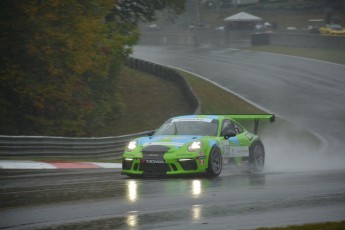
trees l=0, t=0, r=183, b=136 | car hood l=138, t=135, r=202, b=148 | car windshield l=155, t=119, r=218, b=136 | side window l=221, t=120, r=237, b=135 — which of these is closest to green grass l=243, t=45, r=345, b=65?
trees l=0, t=0, r=183, b=136

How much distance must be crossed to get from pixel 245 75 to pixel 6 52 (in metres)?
21.8

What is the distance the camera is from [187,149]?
14.4 metres

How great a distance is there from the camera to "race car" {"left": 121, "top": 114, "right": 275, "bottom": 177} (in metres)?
14.3

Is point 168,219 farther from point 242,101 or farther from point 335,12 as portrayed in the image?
point 335,12

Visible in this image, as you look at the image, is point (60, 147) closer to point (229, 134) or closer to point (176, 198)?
point (229, 134)

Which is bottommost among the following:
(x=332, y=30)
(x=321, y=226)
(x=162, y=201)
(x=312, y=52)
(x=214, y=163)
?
(x=312, y=52)

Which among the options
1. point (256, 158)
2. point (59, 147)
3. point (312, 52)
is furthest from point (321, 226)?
point (312, 52)

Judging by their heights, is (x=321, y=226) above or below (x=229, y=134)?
above

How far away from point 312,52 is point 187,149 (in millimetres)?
41129

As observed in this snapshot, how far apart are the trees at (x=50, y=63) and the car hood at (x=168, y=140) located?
11.4 metres

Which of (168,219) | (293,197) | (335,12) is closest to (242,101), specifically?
(293,197)

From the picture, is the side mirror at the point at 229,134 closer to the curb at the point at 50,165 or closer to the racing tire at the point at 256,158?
the racing tire at the point at 256,158

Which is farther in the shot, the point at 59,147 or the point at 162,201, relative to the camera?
the point at 59,147

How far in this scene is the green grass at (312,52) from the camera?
49.9 metres
